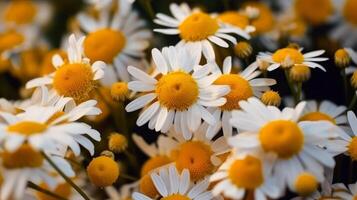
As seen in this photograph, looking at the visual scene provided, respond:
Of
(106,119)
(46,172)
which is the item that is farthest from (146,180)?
(106,119)

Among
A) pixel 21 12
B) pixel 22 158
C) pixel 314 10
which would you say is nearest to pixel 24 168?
pixel 22 158

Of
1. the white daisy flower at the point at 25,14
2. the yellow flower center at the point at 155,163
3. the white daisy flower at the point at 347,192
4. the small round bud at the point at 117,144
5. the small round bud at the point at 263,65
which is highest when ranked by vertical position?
the white daisy flower at the point at 25,14

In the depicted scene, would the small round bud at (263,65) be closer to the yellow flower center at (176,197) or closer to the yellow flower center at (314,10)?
the yellow flower center at (176,197)

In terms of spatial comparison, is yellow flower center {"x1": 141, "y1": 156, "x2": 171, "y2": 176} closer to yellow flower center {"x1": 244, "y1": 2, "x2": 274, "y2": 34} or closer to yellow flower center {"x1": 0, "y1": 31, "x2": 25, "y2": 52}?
yellow flower center {"x1": 244, "y1": 2, "x2": 274, "y2": 34}

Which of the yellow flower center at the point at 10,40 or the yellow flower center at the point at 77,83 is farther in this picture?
the yellow flower center at the point at 10,40

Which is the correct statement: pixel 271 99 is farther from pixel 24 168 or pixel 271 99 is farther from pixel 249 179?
pixel 24 168

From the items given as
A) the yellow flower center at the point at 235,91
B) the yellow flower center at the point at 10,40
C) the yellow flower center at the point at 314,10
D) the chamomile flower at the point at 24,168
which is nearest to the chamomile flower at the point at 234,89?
the yellow flower center at the point at 235,91

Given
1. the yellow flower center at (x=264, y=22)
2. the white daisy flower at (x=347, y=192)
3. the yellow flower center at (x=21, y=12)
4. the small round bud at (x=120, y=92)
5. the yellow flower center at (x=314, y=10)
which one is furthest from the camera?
the yellow flower center at (x=21, y=12)
